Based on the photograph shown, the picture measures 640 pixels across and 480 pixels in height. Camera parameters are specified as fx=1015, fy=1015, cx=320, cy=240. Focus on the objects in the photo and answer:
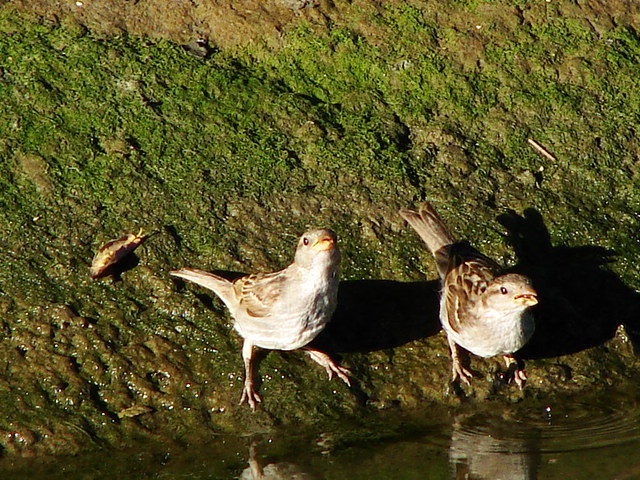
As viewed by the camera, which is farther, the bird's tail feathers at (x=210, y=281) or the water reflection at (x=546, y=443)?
the bird's tail feathers at (x=210, y=281)

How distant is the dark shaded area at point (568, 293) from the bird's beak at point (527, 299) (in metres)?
0.77

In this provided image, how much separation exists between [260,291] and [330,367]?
0.70 m

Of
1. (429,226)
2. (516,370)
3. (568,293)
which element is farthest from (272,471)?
(568,293)

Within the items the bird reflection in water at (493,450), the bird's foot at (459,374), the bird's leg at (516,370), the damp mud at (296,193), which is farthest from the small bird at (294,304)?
the bird's leg at (516,370)

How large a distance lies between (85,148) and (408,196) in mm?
2540

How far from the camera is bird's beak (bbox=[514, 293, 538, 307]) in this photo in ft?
21.7

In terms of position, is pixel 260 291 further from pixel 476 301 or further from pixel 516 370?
pixel 516 370

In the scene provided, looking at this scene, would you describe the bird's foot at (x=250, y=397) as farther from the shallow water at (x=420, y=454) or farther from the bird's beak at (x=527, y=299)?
the bird's beak at (x=527, y=299)

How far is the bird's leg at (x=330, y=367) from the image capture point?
6867mm

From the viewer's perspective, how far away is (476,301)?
6992 millimetres

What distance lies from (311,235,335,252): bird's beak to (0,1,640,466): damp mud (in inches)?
34.1

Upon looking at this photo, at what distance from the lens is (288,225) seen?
7652 millimetres

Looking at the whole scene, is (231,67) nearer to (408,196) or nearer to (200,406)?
(408,196)

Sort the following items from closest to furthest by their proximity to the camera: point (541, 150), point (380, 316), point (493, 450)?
point (493, 450) < point (380, 316) < point (541, 150)
